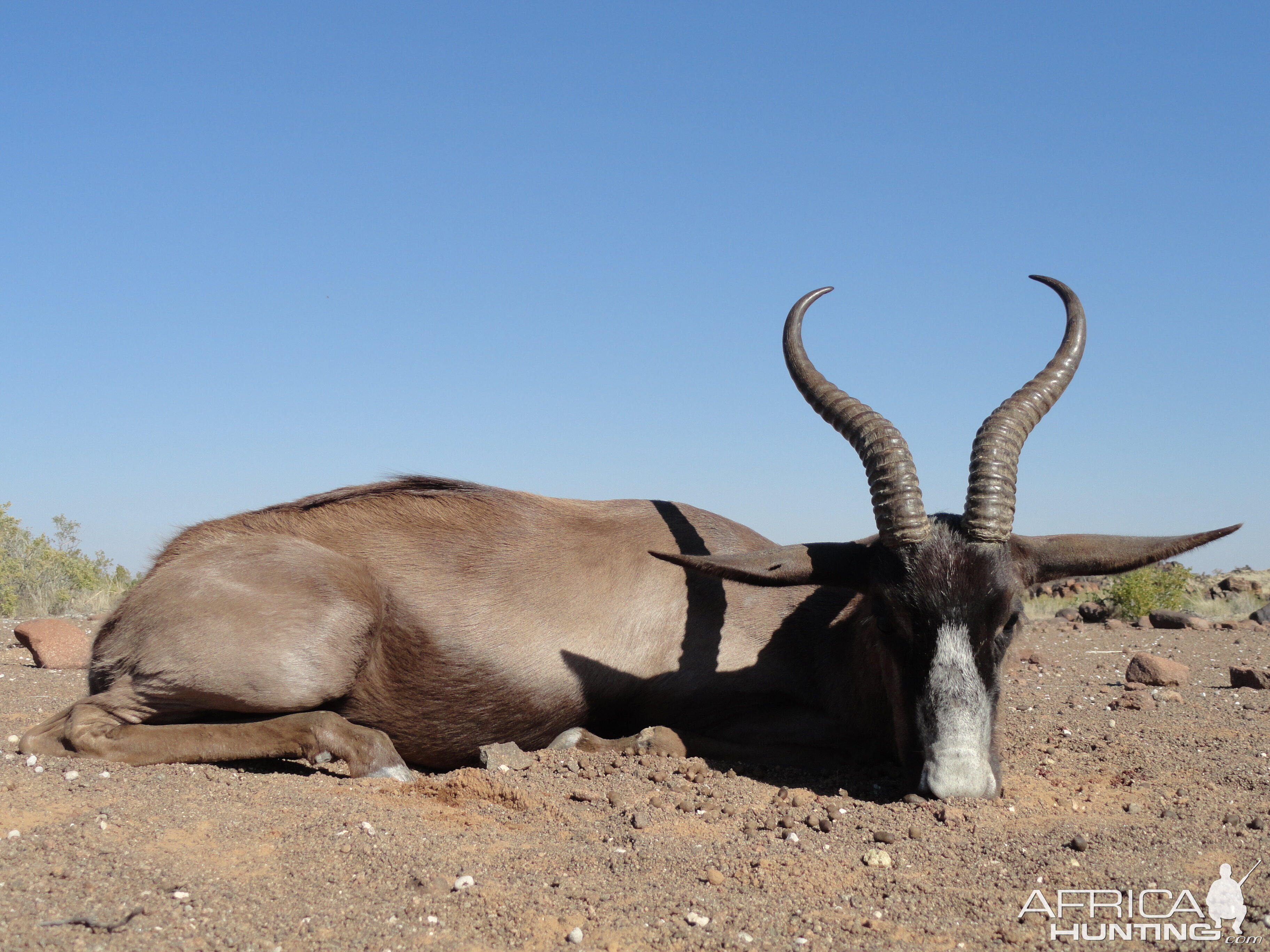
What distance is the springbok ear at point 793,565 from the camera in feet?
18.5

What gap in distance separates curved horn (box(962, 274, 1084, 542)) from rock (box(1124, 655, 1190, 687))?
4216 millimetres

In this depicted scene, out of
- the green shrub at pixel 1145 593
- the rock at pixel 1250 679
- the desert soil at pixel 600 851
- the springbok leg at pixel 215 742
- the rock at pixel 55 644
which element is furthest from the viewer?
the green shrub at pixel 1145 593

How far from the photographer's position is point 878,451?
5.65 metres

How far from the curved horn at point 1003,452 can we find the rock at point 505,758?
2835 mm

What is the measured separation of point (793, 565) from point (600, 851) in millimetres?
2103

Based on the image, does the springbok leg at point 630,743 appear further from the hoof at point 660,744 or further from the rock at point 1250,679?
the rock at point 1250,679

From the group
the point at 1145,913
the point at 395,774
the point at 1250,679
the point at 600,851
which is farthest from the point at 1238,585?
the point at 600,851

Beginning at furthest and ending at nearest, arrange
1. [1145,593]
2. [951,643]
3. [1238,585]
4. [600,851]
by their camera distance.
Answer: [1238,585] < [1145,593] < [951,643] < [600,851]

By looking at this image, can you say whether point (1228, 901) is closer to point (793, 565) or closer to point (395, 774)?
point (793, 565)

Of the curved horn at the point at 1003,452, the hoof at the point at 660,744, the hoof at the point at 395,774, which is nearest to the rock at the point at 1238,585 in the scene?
the curved horn at the point at 1003,452

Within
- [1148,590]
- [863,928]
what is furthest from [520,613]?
[1148,590]

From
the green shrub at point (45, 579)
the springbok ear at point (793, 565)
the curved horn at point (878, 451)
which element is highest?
the curved horn at point (878, 451)

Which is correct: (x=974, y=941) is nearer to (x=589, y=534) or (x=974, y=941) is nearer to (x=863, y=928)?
(x=863, y=928)

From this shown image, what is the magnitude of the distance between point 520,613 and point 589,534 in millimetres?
813
